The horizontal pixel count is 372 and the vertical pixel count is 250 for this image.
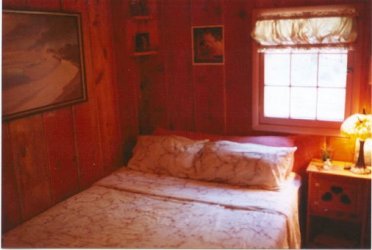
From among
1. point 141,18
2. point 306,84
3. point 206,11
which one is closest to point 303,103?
point 306,84

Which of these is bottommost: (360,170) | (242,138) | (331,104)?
(360,170)

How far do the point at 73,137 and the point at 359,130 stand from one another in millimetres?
1977

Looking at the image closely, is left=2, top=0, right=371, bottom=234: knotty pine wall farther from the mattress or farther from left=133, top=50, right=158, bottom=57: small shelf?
the mattress

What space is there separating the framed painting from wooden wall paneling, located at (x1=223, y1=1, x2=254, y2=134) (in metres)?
1.12

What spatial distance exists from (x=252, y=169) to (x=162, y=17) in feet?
4.84

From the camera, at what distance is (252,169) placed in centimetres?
271

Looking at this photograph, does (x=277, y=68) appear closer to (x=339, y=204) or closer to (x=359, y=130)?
(x=359, y=130)

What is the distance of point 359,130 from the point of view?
2570mm

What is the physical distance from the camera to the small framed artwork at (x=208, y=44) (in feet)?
10.1

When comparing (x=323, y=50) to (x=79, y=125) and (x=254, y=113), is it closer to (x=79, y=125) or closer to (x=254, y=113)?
(x=254, y=113)

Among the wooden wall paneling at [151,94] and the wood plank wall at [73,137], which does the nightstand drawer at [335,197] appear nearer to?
the wooden wall paneling at [151,94]

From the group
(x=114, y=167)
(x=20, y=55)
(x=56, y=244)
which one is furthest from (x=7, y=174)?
(x=114, y=167)

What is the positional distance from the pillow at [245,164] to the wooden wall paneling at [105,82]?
0.79 metres

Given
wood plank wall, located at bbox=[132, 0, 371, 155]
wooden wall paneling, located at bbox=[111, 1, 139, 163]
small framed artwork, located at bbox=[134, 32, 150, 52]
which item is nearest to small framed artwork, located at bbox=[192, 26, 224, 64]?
wood plank wall, located at bbox=[132, 0, 371, 155]
